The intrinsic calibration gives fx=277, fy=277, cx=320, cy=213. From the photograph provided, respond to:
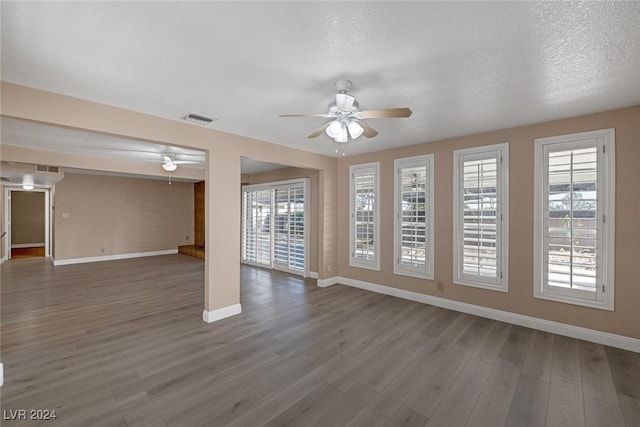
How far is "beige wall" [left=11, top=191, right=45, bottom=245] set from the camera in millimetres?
10406

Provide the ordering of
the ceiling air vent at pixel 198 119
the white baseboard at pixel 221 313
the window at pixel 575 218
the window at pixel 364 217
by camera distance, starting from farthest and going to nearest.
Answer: the window at pixel 364 217 → the white baseboard at pixel 221 313 → the ceiling air vent at pixel 198 119 → the window at pixel 575 218

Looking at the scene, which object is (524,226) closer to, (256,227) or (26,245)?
(256,227)

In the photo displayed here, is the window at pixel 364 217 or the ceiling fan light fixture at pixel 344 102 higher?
the ceiling fan light fixture at pixel 344 102

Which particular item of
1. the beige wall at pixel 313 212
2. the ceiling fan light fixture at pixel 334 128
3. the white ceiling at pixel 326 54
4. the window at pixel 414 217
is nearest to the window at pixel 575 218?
the white ceiling at pixel 326 54

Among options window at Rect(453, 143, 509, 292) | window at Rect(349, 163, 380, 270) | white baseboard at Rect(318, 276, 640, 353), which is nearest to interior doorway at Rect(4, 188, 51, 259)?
window at Rect(349, 163, 380, 270)

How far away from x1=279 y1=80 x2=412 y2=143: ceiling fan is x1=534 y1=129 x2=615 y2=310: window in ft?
7.37

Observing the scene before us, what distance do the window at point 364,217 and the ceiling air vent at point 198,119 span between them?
280 centimetres

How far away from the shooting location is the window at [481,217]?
142 inches

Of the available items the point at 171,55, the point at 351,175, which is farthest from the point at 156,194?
the point at 171,55

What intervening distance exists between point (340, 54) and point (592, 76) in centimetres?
203

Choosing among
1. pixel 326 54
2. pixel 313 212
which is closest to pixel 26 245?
pixel 313 212

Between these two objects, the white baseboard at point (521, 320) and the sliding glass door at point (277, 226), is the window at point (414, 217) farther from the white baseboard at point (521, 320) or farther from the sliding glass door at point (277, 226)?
the sliding glass door at point (277, 226)

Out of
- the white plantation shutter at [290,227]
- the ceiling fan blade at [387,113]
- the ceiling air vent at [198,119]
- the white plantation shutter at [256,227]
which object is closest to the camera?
the ceiling fan blade at [387,113]

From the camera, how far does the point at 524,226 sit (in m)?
3.45
